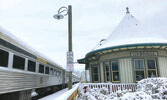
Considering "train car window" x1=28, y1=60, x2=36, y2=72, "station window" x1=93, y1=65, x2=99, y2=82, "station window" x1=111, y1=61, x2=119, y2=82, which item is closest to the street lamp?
"train car window" x1=28, y1=60, x2=36, y2=72

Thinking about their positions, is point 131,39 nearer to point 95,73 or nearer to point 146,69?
point 146,69

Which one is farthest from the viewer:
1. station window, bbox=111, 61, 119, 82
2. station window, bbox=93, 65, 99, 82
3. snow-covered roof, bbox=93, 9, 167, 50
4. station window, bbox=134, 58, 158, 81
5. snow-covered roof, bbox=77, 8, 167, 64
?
station window, bbox=93, 65, 99, 82

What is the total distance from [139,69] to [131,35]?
2.35m

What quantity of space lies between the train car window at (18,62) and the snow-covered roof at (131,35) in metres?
5.22

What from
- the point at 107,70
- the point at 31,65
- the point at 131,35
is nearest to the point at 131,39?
the point at 131,35

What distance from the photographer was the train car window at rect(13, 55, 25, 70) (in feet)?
19.3

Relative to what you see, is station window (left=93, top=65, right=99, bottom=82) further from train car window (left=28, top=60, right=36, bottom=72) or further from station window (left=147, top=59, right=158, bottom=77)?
train car window (left=28, top=60, right=36, bottom=72)

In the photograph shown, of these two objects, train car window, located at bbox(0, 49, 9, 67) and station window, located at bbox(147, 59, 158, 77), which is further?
station window, located at bbox(147, 59, 158, 77)

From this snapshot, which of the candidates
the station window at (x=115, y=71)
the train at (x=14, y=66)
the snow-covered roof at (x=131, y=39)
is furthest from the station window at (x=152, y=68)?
the train at (x=14, y=66)

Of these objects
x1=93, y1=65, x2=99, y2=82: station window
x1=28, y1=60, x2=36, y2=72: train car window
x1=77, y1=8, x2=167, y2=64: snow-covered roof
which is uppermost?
x1=77, y1=8, x2=167, y2=64: snow-covered roof

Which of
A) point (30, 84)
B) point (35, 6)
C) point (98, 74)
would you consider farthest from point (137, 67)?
point (35, 6)

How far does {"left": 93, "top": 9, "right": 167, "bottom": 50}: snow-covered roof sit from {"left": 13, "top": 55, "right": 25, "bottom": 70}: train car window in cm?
522

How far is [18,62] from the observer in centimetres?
614

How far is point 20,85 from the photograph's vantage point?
20.2 feet
